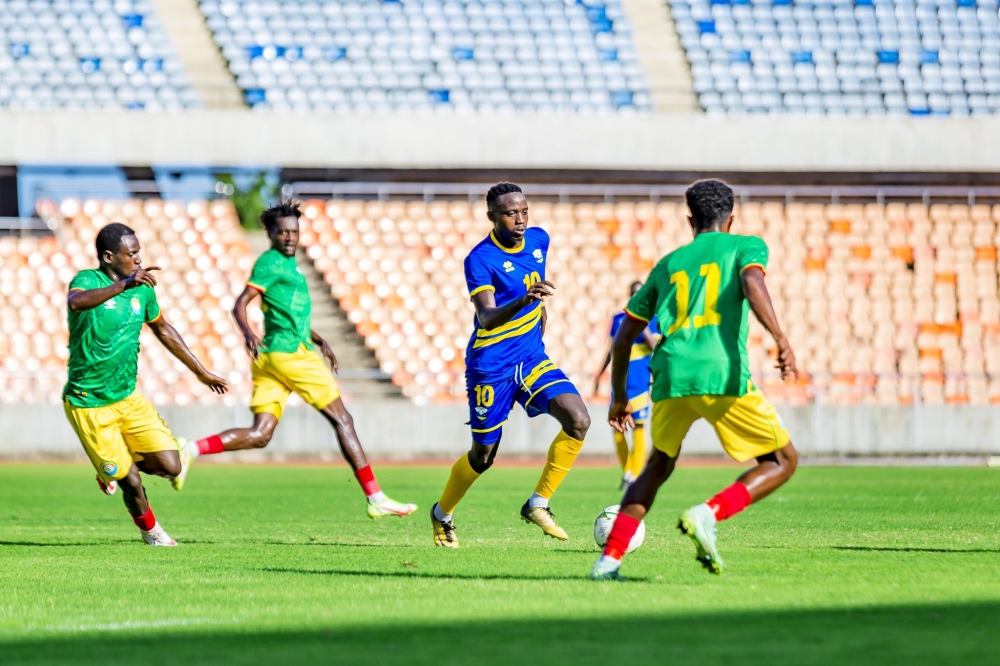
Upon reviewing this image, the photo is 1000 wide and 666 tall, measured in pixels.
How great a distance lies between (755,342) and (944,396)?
10.9 feet

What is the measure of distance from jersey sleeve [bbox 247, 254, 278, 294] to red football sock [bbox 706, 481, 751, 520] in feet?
17.4

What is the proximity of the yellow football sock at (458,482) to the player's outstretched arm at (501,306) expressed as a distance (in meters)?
0.97

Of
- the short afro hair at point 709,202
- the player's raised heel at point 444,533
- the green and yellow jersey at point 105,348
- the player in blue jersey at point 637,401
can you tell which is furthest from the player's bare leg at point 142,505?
the player in blue jersey at point 637,401

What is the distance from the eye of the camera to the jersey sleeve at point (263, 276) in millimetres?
10867

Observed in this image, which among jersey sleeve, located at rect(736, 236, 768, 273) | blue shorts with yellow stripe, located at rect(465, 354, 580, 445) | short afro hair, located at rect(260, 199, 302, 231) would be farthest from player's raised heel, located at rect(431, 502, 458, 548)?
jersey sleeve, located at rect(736, 236, 768, 273)

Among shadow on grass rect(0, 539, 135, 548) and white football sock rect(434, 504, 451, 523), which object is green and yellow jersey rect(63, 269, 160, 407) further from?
white football sock rect(434, 504, 451, 523)

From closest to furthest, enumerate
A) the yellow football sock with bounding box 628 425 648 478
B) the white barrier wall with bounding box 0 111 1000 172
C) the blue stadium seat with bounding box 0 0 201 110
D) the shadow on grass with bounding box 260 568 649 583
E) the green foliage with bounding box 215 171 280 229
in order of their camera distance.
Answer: the shadow on grass with bounding box 260 568 649 583 → the yellow football sock with bounding box 628 425 648 478 → the white barrier wall with bounding box 0 111 1000 172 → the blue stadium seat with bounding box 0 0 201 110 → the green foliage with bounding box 215 171 280 229

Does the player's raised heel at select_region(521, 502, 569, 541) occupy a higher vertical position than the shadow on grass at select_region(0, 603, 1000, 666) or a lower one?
higher

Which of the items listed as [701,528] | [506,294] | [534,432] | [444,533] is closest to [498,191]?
[506,294]

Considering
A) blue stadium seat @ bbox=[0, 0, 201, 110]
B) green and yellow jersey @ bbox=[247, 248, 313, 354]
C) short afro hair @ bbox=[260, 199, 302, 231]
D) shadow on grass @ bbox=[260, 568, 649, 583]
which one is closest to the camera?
shadow on grass @ bbox=[260, 568, 649, 583]

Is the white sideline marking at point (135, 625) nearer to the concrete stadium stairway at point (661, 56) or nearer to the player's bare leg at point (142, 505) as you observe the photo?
the player's bare leg at point (142, 505)

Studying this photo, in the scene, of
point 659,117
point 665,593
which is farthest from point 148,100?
point 665,593

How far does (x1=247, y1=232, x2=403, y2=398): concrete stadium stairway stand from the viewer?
78.7 feet

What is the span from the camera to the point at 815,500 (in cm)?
1348
